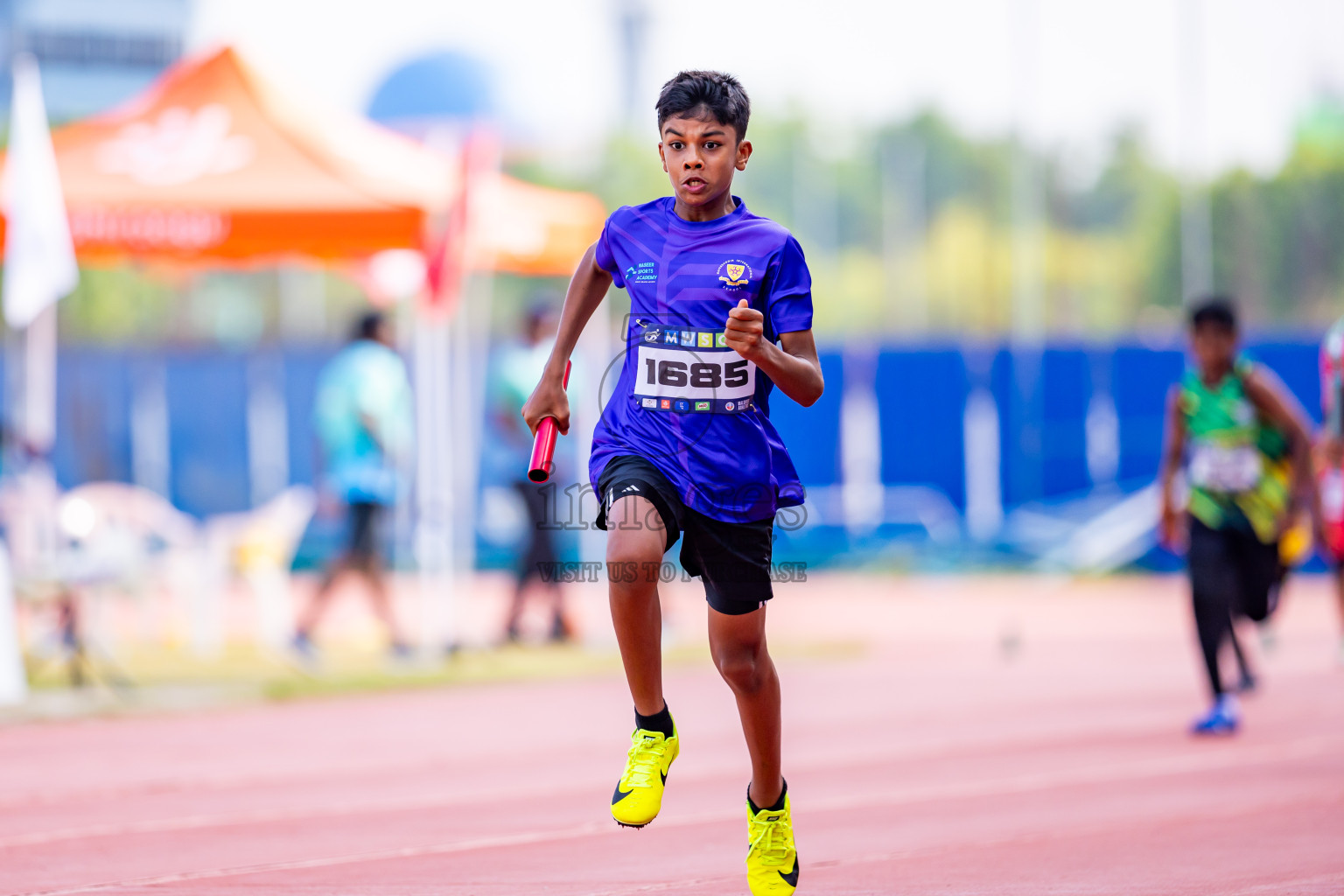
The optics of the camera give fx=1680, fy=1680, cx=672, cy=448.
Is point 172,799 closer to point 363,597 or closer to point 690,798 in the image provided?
point 690,798

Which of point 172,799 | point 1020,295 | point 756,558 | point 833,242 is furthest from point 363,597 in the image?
point 833,242

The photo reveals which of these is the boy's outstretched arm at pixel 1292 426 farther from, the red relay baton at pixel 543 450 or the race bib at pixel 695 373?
the red relay baton at pixel 543 450

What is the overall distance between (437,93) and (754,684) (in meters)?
16.1

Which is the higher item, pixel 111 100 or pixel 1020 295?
pixel 111 100

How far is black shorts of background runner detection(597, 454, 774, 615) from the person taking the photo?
4.24m

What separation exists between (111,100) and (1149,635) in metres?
21.0

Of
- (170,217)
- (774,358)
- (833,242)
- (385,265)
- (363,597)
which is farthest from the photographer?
(833,242)

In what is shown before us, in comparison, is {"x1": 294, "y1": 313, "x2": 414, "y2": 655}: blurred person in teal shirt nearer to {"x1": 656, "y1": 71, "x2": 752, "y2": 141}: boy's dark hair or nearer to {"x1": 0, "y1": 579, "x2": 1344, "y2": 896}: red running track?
{"x1": 0, "y1": 579, "x2": 1344, "y2": 896}: red running track

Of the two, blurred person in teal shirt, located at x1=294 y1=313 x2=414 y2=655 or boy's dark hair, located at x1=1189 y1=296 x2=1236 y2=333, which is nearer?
boy's dark hair, located at x1=1189 y1=296 x2=1236 y2=333

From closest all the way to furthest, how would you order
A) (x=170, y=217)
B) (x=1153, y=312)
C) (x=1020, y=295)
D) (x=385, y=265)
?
(x=170, y=217), (x=385, y=265), (x=1020, y=295), (x=1153, y=312)

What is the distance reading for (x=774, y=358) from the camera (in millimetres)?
4047

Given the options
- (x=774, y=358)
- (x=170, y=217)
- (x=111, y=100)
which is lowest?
(x=774, y=358)

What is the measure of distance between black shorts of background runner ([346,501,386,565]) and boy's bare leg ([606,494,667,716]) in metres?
7.25

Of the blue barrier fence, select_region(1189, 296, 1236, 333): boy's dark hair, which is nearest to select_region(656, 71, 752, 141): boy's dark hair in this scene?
select_region(1189, 296, 1236, 333): boy's dark hair
